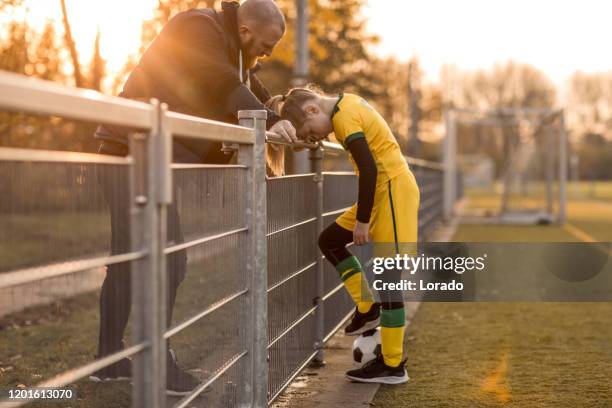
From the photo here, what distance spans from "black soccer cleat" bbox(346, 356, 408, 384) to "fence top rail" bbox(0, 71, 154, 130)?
2.78m

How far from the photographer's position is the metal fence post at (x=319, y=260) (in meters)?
5.45

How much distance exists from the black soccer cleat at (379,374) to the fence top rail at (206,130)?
5.63 feet

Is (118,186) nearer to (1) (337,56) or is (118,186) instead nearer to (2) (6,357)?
(2) (6,357)

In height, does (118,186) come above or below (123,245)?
above

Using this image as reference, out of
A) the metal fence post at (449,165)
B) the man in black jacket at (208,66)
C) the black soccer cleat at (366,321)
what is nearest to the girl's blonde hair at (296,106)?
the man in black jacket at (208,66)

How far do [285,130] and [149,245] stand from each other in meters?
1.88

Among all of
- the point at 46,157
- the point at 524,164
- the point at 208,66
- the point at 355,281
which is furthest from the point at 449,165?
the point at 46,157

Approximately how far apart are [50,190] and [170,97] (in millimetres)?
2398

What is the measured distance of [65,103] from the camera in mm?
2131

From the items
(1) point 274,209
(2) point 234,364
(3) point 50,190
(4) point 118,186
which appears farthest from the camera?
(1) point 274,209

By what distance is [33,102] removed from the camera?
2.00 m

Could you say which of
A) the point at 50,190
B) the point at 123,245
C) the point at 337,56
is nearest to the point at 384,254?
the point at 123,245

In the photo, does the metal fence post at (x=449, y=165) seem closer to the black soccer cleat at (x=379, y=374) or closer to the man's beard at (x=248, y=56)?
the black soccer cleat at (x=379, y=374)

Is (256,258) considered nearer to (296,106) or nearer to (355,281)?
(296,106)
